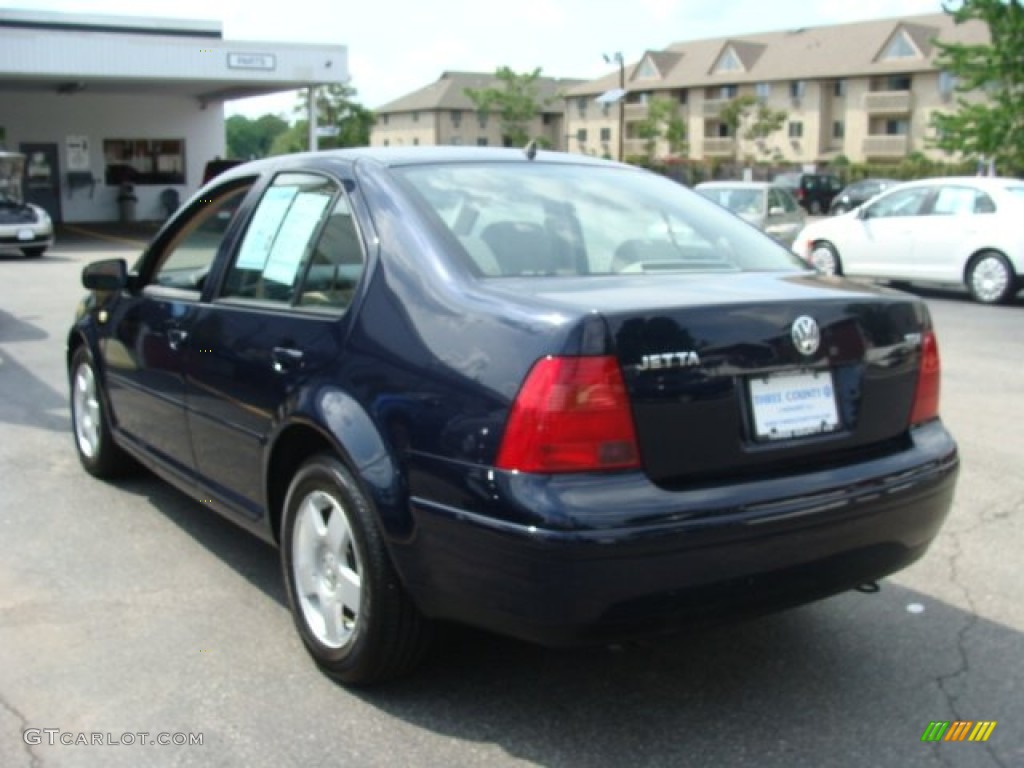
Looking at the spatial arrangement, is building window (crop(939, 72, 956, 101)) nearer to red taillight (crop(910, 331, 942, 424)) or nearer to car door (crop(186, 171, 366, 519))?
red taillight (crop(910, 331, 942, 424))

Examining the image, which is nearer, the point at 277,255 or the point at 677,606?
the point at 677,606

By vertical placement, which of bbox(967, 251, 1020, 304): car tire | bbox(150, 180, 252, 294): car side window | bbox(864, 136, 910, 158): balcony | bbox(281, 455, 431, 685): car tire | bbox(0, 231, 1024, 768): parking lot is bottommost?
bbox(0, 231, 1024, 768): parking lot

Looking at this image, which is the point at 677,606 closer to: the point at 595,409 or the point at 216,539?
the point at 595,409

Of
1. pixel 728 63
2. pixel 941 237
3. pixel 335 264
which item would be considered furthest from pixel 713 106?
pixel 335 264

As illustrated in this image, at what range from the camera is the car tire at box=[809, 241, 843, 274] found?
16500 mm

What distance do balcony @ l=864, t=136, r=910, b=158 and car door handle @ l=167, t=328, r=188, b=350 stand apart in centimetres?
7347

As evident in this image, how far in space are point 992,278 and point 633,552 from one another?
13.1 meters

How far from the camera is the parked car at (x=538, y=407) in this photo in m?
2.89

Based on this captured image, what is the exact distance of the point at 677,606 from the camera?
2955mm

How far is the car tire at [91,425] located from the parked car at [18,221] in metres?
16.7

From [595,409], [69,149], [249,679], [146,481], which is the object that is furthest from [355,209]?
[69,149]

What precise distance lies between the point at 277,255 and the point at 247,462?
74 centimetres

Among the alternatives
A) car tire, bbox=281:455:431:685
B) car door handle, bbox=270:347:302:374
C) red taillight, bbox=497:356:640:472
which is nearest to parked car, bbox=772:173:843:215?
car door handle, bbox=270:347:302:374

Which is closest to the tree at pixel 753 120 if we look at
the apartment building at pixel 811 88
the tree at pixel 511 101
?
the apartment building at pixel 811 88
